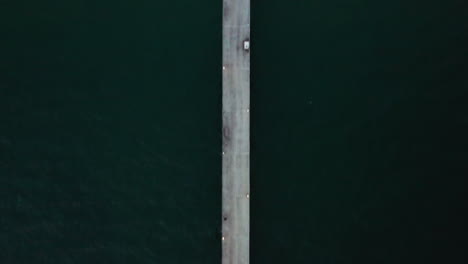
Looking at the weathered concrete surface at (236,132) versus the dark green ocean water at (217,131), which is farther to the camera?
the weathered concrete surface at (236,132)

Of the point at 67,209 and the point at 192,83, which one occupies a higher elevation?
the point at 192,83

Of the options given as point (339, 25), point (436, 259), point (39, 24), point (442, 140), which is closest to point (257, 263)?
point (436, 259)

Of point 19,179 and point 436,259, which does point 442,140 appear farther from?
point 19,179

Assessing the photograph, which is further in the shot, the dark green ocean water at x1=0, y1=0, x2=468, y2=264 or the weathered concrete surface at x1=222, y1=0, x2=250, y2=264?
the weathered concrete surface at x1=222, y1=0, x2=250, y2=264

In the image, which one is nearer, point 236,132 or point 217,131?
point 236,132
